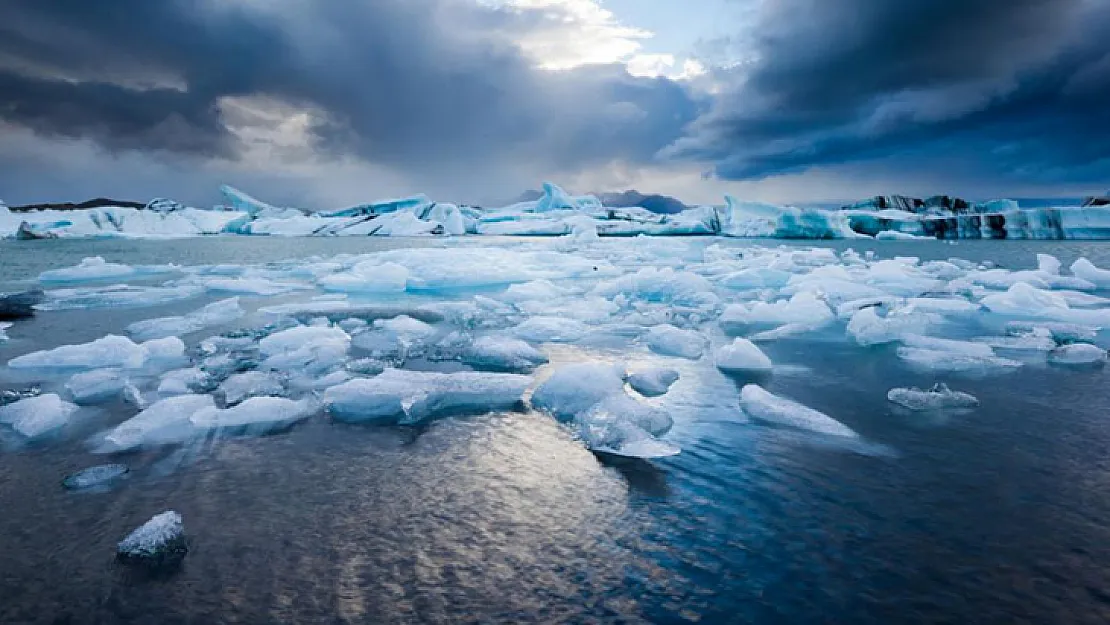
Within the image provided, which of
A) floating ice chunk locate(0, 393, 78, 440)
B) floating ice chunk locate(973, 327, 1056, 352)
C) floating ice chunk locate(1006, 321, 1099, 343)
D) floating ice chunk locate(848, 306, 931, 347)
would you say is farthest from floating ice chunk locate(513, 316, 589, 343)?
floating ice chunk locate(1006, 321, 1099, 343)

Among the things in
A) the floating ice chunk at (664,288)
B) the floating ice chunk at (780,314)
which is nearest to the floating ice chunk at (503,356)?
the floating ice chunk at (780,314)

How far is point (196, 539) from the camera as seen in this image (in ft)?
8.55

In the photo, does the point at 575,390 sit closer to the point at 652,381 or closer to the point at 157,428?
the point at 652,381

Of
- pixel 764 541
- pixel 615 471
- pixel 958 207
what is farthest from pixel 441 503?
pixel 958 207

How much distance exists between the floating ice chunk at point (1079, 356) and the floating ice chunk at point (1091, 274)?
8.58m

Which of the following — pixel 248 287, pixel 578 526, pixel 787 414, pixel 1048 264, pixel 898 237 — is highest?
pixel 898 237

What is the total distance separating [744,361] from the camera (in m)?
5.67

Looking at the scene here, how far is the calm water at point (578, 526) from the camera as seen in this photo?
2.18 m

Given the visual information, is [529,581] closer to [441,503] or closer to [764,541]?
[441,503]

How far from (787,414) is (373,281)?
32.7ft

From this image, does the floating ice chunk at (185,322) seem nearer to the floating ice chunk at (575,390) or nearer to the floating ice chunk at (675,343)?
the floating ice chunk at (575,390)

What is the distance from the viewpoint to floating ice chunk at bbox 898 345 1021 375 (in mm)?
5578

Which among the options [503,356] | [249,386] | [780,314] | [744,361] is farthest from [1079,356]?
[249,386]

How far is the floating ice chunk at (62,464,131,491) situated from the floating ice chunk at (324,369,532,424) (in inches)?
52.7
